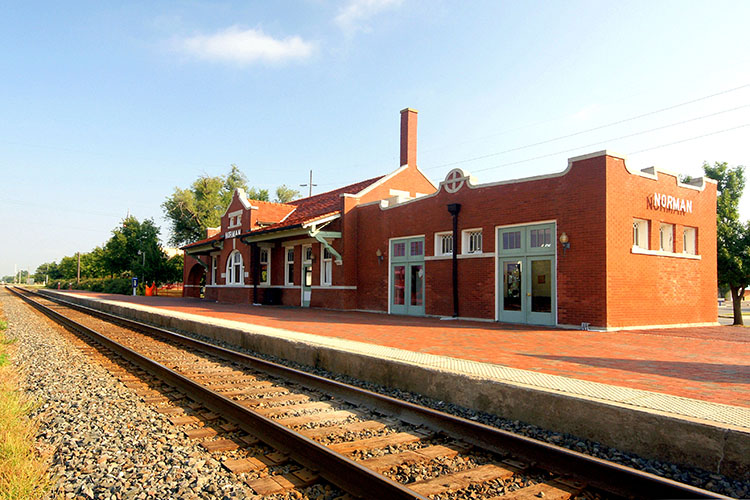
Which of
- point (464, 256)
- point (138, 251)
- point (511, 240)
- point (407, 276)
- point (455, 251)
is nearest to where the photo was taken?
point (511, 240)

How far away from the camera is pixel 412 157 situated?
25078 millimetres

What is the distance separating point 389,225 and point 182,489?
53.4 feet

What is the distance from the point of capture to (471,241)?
16.4m

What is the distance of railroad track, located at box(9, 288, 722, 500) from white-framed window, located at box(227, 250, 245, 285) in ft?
71.1

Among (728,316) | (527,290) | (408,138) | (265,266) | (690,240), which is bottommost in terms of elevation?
(728,316)

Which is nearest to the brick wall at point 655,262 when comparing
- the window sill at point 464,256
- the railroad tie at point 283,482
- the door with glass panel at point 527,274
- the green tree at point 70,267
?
the door with glass panel at point 527,274

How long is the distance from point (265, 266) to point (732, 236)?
2367cm

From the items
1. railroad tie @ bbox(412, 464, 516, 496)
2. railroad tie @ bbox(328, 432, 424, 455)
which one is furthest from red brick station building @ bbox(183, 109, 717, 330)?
railroad tie @ bbox(412, 464, 516, 496)

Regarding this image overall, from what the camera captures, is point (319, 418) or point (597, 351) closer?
point (319, 418)

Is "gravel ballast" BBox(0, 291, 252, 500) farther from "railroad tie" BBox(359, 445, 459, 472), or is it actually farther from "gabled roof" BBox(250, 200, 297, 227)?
"gabled roof" BBox(250, 200, 297, 227)

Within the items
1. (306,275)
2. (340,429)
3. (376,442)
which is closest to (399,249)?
(306,275)

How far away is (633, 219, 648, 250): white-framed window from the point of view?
14219mm

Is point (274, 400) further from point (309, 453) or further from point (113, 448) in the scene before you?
point (309, 453)

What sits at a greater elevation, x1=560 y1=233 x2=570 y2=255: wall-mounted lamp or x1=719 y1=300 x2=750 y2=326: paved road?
x1=560 y1=233 x2=570 y2=255: wall-mounted lamp
